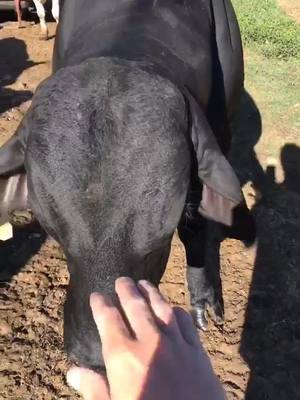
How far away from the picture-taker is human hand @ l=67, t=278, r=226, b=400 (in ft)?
3.68

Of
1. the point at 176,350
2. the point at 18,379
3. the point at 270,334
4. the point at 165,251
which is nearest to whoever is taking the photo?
the point at 176,350

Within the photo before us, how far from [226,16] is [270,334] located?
1.90 metres

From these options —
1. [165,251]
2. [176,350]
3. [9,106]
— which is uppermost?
[176,350]

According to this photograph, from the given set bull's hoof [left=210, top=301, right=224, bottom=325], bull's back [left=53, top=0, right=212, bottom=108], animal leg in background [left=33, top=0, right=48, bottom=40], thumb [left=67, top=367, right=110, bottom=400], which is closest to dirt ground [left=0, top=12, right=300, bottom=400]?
bull's hoof [left=210, top=301, right=224, bottom=325]

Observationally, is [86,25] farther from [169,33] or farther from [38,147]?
[38,147]

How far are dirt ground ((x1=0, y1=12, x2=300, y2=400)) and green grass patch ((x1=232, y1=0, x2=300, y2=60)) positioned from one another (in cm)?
226

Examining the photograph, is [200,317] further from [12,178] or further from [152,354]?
[152,354]

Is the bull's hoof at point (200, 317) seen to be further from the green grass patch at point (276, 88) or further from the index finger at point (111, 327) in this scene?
the index finger at point (111, 327)

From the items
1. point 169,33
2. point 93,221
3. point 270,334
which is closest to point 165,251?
point 93,221

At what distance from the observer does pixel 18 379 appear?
3.44 m

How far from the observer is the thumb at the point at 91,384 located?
→ 129 cm

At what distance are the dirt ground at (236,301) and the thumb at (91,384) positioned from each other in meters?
2.15

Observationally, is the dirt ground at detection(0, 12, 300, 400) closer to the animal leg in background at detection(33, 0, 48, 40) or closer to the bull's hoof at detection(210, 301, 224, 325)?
the bull's hoof at detection(210, 301, 224, 325)

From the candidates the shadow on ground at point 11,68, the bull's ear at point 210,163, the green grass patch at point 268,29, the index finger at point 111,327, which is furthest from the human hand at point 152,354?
the green grass patch at point 268,29
